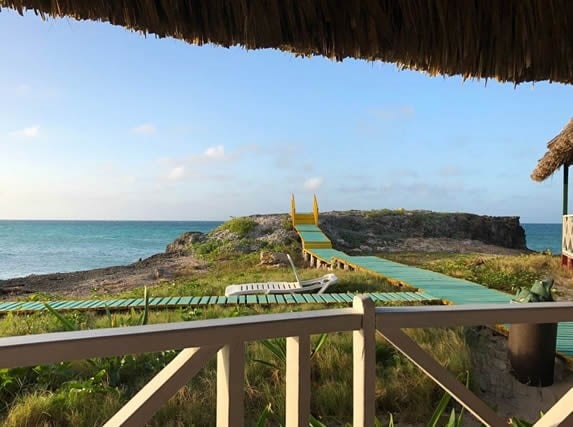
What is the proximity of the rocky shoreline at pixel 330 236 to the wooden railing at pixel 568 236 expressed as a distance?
8.00 meters

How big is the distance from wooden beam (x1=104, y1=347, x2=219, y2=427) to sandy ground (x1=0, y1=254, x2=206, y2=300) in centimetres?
1152

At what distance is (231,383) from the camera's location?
128cm

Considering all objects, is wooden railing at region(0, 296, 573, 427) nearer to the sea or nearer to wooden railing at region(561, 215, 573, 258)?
wooden railing at region(561, 215, 573, 258)

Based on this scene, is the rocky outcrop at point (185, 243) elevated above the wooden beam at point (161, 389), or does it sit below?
below

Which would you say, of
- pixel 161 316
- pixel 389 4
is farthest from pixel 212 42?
pixel 161 316

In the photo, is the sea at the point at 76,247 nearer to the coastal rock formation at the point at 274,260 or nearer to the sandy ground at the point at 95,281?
the sandy ground at the point at 95,281

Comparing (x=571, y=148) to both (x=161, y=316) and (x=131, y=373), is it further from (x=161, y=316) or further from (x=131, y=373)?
(x=131, y=373)

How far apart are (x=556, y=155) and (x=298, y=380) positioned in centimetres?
1086

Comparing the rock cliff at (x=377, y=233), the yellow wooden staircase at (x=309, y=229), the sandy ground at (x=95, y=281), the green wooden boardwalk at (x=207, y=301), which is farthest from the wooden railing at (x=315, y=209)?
the green wooden boardwalk at (x=207, y=301)

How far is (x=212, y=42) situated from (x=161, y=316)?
12.8ft

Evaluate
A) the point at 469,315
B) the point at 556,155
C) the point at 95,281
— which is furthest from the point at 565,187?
the point at 95,281

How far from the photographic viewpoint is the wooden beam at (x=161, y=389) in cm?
117

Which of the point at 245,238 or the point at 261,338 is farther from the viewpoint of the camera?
the point at 245,238

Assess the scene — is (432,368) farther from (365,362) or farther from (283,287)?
(283,287)
